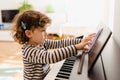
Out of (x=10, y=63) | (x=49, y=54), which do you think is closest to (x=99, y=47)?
(x=49, y=54)

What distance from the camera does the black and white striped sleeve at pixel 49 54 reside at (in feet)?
3.28

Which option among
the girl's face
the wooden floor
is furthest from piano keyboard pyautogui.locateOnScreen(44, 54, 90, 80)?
the wooden floor

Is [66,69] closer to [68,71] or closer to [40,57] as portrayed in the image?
[68,71]

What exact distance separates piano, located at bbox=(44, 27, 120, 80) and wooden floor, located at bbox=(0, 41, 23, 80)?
1.62 m

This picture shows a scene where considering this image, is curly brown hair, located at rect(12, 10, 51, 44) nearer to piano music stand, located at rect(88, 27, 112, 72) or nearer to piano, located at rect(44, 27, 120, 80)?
piano, located at rect(44, 27, 120, 80)

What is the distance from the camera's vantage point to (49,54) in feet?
3.40

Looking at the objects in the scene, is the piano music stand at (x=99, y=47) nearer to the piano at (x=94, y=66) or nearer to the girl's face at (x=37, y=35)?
the piano at (x=94, y=66)

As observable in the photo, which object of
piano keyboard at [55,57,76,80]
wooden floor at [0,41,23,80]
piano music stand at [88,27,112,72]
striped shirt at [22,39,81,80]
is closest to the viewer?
piano music stand at [88,27,112,72]

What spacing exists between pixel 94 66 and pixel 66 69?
0.48ft

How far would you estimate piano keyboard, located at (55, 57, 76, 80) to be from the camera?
909 mm

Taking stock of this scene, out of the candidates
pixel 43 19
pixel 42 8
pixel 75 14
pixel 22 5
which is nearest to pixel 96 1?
pixel 75 14

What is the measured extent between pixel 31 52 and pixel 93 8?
12.2 ft

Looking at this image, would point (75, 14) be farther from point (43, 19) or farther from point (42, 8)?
point (43, 19)

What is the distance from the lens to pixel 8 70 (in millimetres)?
2869
